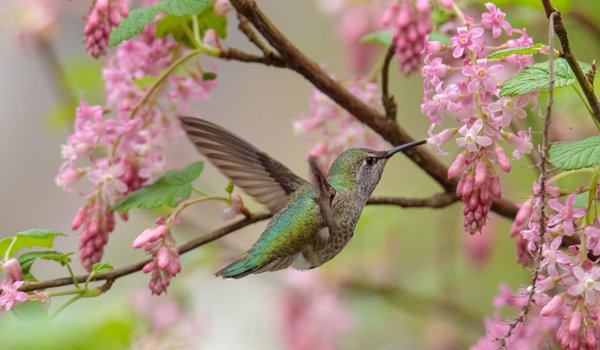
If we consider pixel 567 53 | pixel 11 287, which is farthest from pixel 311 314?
pixel 567 53

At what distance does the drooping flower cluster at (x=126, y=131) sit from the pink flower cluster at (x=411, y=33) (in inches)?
22.7

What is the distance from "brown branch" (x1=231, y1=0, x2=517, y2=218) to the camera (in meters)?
2.36

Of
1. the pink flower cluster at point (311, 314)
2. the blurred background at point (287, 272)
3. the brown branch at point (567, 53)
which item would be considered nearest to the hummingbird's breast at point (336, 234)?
the blurred background at point (287, 272)

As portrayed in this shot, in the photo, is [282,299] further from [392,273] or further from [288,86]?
[288,86]

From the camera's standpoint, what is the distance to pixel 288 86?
28.0 feet

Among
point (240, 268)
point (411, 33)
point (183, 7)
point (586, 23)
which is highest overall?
point (183, 7)

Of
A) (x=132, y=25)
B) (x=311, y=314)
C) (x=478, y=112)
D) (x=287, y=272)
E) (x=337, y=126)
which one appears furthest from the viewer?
(x=287, y=272)

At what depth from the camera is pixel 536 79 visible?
1893 mm

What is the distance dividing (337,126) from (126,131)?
67cm

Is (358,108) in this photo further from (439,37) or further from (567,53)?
(567,53)

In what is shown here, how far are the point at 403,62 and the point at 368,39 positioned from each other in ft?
1.40

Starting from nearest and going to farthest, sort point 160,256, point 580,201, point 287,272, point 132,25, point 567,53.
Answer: point 567,53 < point 580,201 < point 160,256 < point 132,25 < point 287,272

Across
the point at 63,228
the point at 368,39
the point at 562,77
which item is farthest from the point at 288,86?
the point at 562,77

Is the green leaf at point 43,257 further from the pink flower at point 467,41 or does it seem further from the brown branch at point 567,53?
the brown branch at point 567,53
